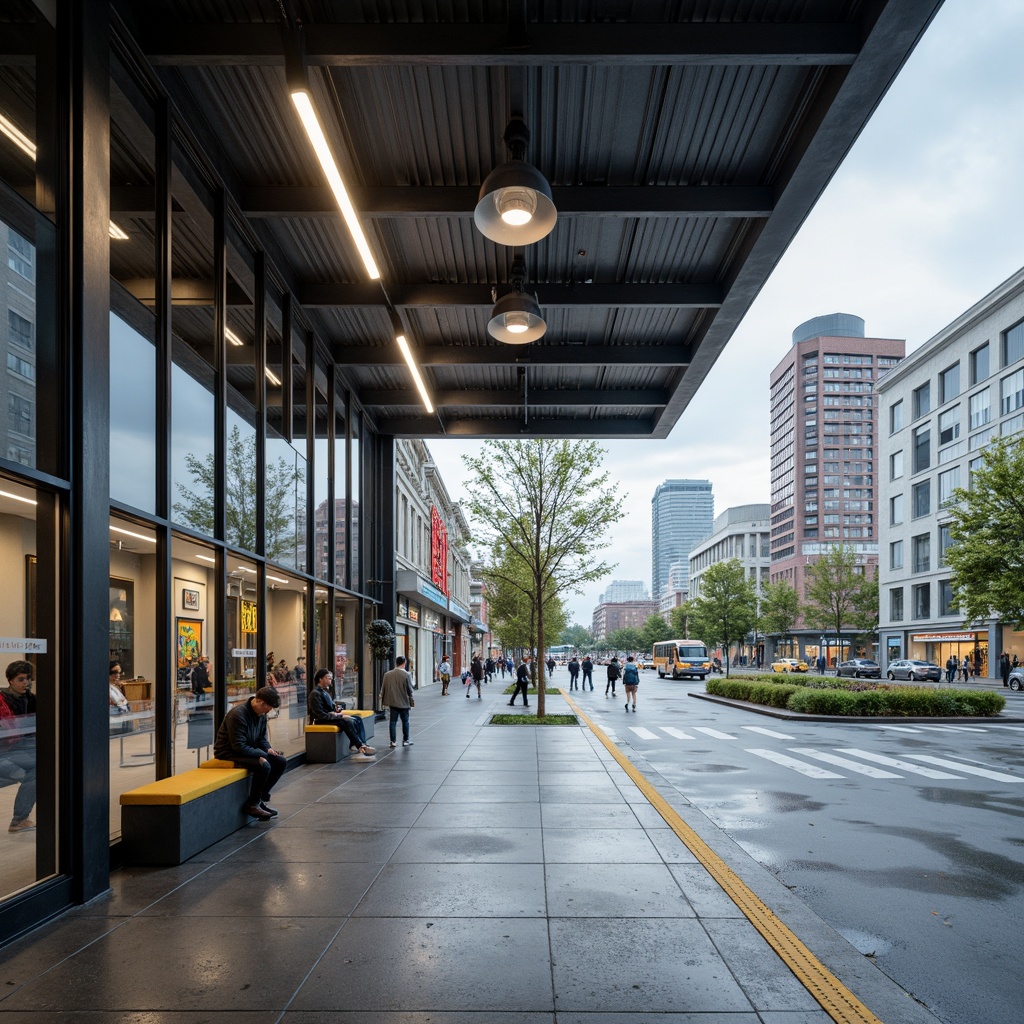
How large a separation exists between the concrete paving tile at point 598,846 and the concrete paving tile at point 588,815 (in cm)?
24

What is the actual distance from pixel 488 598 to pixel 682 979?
172 ft

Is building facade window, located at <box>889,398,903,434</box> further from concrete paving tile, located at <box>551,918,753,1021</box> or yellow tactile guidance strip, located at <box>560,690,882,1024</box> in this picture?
concrete paving tile, located at <box>551,918,753,1021</box>

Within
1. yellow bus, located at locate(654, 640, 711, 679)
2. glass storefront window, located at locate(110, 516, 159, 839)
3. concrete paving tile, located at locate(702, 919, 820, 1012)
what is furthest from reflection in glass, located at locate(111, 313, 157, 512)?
yellow bus, located at locate(654, 640, 711, 679)

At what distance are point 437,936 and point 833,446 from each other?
13379 cm

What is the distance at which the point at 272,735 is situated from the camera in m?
12.2

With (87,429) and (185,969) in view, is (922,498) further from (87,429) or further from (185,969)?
(185,969)


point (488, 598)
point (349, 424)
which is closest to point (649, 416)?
point (349, 424)

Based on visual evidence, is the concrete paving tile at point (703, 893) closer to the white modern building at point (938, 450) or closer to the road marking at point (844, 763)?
the road marking at point (844, 763)

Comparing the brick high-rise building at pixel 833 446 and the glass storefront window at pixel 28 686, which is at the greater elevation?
the brick high-rise building at pixel 833 446

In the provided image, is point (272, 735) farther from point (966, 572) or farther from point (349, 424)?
point (966, 572)

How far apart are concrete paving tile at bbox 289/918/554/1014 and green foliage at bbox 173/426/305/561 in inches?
203

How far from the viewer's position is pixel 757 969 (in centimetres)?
470

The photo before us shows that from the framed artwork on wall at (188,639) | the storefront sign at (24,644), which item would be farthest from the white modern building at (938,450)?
the storefront sign at (24,644)

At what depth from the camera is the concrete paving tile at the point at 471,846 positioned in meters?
7.06
